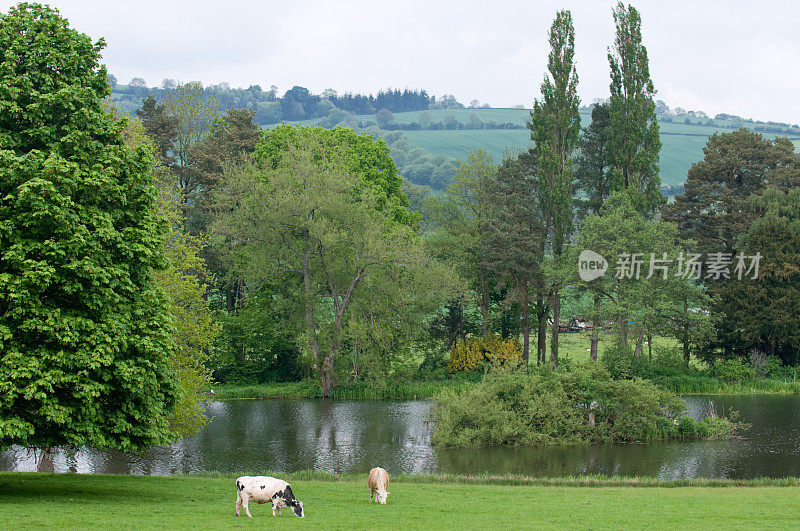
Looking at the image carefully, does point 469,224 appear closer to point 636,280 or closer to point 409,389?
point 636,280

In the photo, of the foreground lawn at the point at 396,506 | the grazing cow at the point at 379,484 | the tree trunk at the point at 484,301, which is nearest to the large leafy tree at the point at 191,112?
the tree trunk at the point at 484,301

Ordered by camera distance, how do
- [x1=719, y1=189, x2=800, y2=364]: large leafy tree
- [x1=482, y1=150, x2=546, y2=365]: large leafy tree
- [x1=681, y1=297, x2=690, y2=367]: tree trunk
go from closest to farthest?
[x1=681, y1=297, x2=690, y2=367]: tree trunk
[x1=719, y1=189, x2=800, y2=364]: large leafy tree
[x1=482, y1=150, x2=546, y2=365]: large leafy tree

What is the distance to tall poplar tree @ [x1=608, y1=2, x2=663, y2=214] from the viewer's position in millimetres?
54500

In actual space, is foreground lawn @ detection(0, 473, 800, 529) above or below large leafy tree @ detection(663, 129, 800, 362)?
below

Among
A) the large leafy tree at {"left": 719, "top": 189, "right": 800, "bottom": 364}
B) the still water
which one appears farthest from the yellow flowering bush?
the large leafy tree at {"left": 719, "top": 189, "right": 800, "bottom": 364}

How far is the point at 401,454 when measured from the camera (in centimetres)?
3238

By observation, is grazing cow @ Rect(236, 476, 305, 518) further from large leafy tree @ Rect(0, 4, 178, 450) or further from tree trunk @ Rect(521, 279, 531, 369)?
tree trunk @ Rect(521, 279, 531, 369)

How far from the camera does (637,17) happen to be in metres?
56.5

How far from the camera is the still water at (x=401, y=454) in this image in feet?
96.3

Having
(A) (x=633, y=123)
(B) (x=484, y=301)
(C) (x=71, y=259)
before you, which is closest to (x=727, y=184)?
(A) (x=633, y=123)

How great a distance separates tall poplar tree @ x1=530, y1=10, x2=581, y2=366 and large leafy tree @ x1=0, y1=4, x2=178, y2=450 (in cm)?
3871

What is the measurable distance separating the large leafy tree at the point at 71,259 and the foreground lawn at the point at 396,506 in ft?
6.08

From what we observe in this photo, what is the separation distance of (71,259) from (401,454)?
18894 mm

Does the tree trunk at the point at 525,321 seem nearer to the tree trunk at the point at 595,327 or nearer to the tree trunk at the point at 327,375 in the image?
the tree trunk at the point at 595,327
